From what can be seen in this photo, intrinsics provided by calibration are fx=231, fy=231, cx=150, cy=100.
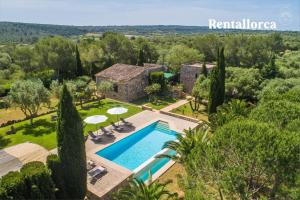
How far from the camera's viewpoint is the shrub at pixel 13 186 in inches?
451

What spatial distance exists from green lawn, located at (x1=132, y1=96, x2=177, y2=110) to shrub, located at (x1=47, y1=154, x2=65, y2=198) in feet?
71.5

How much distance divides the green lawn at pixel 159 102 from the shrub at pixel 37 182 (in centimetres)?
2306

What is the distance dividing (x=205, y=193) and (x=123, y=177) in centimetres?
796

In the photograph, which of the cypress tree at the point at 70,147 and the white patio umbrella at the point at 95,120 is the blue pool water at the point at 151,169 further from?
the white patio umbrella at the point at 95,120

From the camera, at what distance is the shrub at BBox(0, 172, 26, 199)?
11.5 metres

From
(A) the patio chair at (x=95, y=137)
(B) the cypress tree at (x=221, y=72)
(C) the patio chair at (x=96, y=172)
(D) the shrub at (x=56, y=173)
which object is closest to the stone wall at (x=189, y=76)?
(B) the cypress tree at (x=221, y=72)

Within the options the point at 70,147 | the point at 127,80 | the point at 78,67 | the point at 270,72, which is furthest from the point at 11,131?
the point at 270,72

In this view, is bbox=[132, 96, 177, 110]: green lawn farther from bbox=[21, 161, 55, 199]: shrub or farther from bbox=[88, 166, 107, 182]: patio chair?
bbox=[21, 161, 55, 199]: shrub

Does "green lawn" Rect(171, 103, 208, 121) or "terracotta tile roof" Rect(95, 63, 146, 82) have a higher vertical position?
"terracotta tile roof" Rect(95, 63, 146, 82)

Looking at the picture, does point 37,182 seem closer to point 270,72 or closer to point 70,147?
point 70,147

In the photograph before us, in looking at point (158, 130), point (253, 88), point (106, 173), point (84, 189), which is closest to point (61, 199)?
point (84, 189)

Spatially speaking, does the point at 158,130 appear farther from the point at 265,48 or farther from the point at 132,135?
the point at 265,48

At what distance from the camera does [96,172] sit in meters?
18.2

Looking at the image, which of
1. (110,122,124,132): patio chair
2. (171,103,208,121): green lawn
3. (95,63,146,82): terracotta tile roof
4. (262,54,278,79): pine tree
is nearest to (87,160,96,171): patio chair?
(110,122,124,132): patio chair
